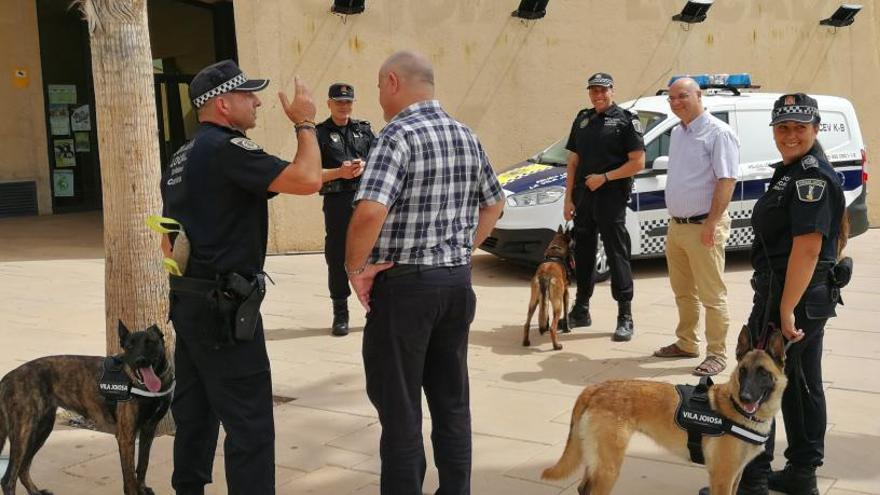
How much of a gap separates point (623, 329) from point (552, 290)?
2.20 ft

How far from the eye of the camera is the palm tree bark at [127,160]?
5.24 meters

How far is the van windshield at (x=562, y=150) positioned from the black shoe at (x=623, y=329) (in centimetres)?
305

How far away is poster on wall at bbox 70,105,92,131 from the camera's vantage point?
53.8ft

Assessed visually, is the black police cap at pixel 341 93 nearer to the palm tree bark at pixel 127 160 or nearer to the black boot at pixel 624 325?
the palm tree bark at pixel 127 160

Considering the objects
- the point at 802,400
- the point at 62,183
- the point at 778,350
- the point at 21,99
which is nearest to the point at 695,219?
the point at 802,400

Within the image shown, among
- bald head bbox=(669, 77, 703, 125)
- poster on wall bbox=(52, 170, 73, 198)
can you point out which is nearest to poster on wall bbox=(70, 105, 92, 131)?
poster on wall bbox=(52, 170, 73, 198)

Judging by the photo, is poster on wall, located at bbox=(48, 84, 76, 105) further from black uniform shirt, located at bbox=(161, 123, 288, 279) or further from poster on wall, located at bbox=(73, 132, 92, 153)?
black uniform shirt, located at bbox=(161, 123, 288, 279)

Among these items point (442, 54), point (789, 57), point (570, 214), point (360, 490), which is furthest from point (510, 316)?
point (789, 57)

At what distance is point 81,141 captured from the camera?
Result: 54.3 ft

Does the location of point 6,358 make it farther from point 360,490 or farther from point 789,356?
point 789,356

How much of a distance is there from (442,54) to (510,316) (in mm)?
4774

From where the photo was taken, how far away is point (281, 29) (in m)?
11.4

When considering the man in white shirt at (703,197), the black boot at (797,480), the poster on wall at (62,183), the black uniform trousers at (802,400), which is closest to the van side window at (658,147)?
the man in white shirt at (703,197)

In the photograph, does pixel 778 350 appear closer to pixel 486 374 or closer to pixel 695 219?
pixel 695 219
